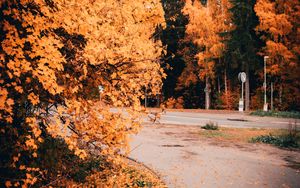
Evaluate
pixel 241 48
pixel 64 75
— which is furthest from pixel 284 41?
pixel 64 75

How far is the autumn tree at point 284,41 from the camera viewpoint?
26.9 meters

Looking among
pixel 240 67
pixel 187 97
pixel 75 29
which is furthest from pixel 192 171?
pixel 187 97

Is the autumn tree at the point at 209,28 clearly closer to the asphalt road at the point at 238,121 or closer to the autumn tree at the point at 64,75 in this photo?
the asphalt road at the point at 238,121

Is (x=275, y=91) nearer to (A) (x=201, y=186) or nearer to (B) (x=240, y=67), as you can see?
(B) (x=240, y=67)

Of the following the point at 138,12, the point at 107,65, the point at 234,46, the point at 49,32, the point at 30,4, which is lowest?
the point at 107,65

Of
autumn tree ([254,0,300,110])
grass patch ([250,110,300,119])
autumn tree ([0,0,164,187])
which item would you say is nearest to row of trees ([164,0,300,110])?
autumn tree ([254,0,300,110])

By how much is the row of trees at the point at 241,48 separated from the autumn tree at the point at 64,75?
24.8 metres

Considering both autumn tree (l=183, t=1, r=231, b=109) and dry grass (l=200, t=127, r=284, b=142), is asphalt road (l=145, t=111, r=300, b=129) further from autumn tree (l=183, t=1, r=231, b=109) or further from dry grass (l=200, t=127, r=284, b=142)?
autumn tree (l=183, t=1, r=231, b=109)

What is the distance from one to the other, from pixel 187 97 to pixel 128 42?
3443 centimetres

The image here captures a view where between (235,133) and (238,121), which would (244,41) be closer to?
(238,121)

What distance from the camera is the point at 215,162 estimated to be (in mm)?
9586

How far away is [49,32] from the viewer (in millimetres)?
4141

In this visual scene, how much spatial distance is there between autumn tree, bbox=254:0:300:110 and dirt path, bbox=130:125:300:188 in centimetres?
1652

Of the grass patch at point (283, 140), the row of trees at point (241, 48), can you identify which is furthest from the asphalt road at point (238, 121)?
the row of trees at point (241, 48)
